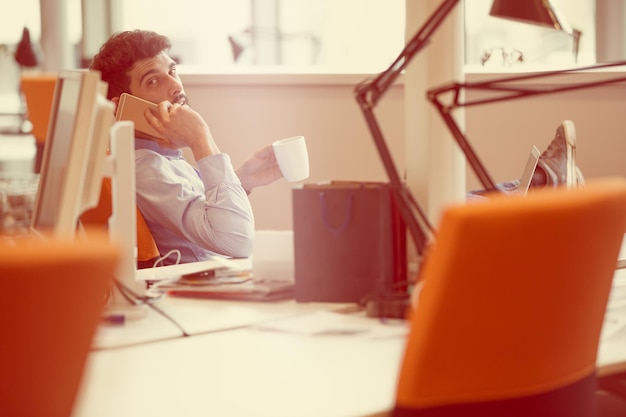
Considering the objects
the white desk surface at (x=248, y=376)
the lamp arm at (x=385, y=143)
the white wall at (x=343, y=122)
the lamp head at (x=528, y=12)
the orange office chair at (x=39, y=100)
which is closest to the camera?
the white desk surface at (x=248, y=376)

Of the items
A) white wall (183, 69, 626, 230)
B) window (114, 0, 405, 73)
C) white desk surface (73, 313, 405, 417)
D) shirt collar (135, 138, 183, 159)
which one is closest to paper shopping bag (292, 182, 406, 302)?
white desk surface (73, 313, 405, 417)

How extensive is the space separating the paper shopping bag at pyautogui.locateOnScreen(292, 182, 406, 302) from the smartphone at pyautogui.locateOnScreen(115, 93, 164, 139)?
0.97 meters

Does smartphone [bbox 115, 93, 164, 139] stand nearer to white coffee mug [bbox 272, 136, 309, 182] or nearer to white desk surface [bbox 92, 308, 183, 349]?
white coffee mug [bbox 272, 136, 309, 182]

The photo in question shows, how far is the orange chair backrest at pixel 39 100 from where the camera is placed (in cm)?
230

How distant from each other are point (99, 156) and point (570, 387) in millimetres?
839

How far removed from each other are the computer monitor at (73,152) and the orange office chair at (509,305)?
2.27 ft

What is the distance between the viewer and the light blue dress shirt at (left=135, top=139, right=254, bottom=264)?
2398 millimetres

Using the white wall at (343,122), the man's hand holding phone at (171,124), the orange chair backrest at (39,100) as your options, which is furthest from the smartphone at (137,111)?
the white wall at (343,122)

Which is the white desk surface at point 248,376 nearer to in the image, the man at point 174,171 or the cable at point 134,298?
the cable at point 134,298

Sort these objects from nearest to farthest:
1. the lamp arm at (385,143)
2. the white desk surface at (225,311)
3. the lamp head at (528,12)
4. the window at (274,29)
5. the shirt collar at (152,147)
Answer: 1. the lamp arm at (385,143)
2. the white desk surface at (225,311)
3. the shirt collar at (152,147)
4. the lamp head at (528,12)
5. the window at (274,29)

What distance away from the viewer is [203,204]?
8.05 ft

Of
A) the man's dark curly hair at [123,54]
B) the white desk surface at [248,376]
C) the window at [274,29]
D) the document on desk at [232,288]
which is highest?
the window at [274,29]

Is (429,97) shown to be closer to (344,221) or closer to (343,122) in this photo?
(344,221)

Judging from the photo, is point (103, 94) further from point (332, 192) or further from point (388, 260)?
point (388, 260)
